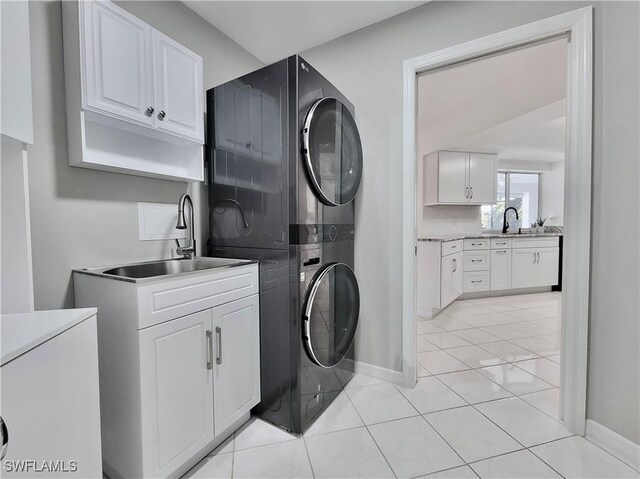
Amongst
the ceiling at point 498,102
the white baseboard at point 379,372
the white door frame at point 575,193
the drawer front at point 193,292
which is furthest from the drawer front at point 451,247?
the drawer front at point 193,292

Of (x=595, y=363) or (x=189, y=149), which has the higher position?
(x=189, y=149)

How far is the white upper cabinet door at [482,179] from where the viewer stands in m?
4.49

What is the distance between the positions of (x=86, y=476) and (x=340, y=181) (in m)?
1.61

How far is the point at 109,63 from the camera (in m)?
1.27

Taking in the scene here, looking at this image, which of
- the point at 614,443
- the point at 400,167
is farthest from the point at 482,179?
the point at 614,443

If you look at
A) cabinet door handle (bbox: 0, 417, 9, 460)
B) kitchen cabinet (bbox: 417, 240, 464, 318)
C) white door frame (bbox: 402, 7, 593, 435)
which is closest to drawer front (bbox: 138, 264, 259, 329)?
cabinet door handle (bbox: 0, 417, 9, 460)

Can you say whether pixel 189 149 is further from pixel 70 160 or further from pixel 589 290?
pixel 589 290

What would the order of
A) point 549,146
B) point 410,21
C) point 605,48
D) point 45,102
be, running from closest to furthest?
point 45,102
point 605,48
point 410,21
point 549,146

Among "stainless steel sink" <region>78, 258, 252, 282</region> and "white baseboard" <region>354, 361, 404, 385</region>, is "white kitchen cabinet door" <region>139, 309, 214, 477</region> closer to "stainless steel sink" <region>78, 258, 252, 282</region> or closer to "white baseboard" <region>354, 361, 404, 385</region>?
"stainless steel sink" <region>78, 258, 252, 282</region>

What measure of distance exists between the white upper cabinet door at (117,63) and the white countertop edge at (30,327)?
0.84m

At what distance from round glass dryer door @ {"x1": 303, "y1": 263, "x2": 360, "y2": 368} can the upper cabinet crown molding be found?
98 cm

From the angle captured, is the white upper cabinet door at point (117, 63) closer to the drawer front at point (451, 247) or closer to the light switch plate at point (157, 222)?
the light switch plate at point (157, 222)

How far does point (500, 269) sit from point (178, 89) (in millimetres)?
4576

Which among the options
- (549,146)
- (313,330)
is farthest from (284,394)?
(549,146)
